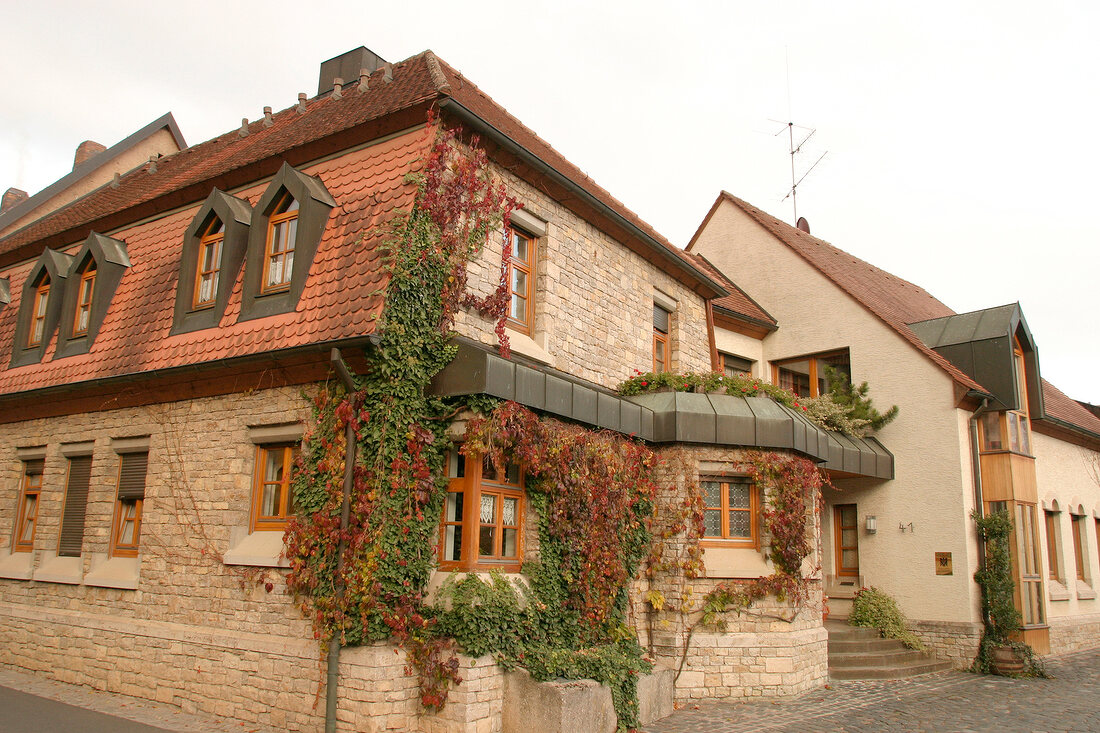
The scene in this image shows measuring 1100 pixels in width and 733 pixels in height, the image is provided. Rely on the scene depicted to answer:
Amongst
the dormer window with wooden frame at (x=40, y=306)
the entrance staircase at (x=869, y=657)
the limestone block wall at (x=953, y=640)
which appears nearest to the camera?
the entrance staircase at (x=869, y=657)

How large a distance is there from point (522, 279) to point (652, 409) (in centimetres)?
254

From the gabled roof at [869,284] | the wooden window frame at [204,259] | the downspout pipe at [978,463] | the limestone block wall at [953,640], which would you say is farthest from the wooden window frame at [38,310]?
the downspout pipe at [978,463]

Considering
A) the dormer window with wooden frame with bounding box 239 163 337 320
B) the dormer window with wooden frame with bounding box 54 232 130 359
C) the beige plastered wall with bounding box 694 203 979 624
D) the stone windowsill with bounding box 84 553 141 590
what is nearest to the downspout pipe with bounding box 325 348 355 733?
the dormer window with wooden frame with bounding box 239 163 337 320

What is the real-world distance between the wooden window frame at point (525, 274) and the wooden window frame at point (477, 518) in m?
2.10

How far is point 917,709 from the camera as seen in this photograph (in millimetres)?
10562

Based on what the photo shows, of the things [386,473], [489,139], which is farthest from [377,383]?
[489,139]

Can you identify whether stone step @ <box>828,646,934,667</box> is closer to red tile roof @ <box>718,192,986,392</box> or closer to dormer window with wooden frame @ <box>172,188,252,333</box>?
red tile roof @ <box>718,192,986,392</box>

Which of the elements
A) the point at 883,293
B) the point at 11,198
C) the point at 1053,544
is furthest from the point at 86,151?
the point at 1053,544

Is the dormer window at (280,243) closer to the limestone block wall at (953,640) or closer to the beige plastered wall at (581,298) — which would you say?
the beige plastered wall at (581,298)

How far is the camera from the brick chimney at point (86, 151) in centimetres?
2300

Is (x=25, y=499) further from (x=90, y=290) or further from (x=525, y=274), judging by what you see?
(x=525, y=274)

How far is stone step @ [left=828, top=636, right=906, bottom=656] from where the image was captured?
13312 mm

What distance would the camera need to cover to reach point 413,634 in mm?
8242

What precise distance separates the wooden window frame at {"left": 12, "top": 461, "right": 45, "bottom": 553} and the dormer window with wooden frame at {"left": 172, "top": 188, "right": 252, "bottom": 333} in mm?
4357
